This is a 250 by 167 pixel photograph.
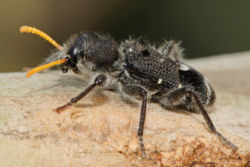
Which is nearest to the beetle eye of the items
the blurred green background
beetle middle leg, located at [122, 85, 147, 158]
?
beetle middle leg, located at [122, 85, 147, 158]

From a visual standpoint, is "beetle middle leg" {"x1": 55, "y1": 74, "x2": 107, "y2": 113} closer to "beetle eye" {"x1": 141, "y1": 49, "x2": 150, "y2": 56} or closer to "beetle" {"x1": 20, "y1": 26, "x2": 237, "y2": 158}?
"beetle" {"x1": 20, "y1": 26, "x2": 237, "y2": 158}

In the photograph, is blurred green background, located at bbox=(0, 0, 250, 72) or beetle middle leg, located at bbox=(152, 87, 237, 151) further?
blurred green background, located at bbox=(0, 0, 250, 72)

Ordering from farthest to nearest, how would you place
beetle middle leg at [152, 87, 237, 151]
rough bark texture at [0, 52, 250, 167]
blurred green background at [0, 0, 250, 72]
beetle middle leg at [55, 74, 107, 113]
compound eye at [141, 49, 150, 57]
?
blurred green background at [0, 0, 250, 72], compound eye at [141, 49, 150, 57], beetle middle leg at [152, 87, 237, 151], beetle middle leg at [55, 74, 107, 113], rough bark texture at [0, 52, 250, 167]

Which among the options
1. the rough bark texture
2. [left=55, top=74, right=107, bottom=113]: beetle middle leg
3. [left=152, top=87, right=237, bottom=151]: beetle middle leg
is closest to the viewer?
the rough bark texture

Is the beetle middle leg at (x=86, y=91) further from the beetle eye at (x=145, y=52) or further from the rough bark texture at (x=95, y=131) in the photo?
the beetle eye at (x=145, y=52)

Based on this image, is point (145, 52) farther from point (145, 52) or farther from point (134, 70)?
point (134, 70)

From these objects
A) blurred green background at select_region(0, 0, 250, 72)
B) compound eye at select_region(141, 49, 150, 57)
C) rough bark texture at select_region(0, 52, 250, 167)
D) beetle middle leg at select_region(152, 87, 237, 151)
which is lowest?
rough bark texture at select_region(0, 52, 250, 167)

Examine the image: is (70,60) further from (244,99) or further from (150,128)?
(244,99)
